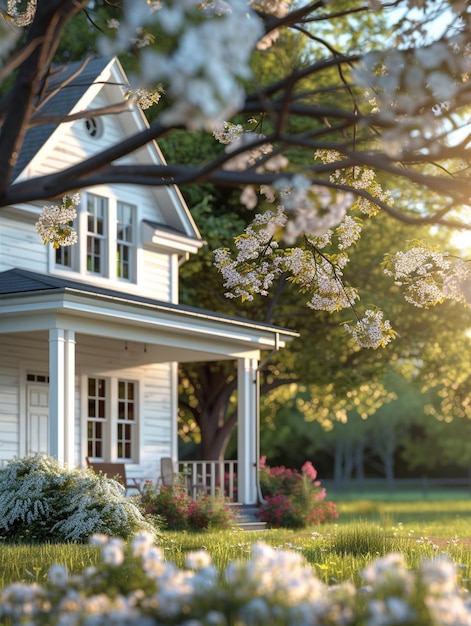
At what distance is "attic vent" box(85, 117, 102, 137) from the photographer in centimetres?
2160

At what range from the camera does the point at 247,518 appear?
20484mm

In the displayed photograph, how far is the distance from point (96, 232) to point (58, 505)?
7985 millimetres

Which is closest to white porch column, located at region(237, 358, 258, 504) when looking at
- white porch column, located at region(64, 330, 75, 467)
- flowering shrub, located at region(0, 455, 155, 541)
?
white porch column, located at region(64, 330, 75, 467)

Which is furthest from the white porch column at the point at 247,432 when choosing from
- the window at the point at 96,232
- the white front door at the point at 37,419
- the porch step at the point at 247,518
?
the white front door at the point at 37,419

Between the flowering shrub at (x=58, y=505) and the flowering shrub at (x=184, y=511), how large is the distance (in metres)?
3.11

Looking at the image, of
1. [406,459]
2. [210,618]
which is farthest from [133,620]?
[406,459]

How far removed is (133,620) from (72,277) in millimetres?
15554

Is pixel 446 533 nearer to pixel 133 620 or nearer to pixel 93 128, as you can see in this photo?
pixel 93 128

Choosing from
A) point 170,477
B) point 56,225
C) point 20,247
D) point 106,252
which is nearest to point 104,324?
point 20,247

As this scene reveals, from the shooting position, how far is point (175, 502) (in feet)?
60.5

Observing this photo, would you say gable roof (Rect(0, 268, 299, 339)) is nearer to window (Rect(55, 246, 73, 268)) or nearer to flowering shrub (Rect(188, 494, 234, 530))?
window (Rect(55, 246, 73, 268))

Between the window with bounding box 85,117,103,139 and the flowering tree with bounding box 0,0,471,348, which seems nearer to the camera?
the flowering tree with bounding box 0,0,471,348

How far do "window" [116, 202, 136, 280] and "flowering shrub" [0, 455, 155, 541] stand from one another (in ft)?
24.3

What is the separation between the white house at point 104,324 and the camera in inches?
672
